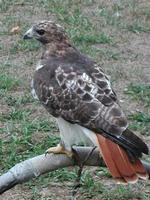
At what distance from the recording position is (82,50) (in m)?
8.21

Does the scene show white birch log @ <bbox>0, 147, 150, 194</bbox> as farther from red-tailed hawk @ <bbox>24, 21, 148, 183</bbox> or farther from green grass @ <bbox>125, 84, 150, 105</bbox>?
green grass @ <bbox>125, 84, 150, 105</bbox>

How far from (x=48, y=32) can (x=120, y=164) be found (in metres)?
1.30

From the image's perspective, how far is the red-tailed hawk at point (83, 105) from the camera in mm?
3523

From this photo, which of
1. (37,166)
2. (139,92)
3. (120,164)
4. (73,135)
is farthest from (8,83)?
(37,166)

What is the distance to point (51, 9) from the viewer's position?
32.1ft

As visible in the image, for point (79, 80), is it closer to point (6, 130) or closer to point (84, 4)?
point (6, 130)

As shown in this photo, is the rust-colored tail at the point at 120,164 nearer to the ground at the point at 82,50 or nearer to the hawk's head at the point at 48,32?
the hawk's head at the point at 48,32

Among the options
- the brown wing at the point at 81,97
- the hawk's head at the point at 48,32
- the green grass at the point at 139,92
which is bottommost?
the green grass at the point at 139,92

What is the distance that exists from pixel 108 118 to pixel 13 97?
10.7ft

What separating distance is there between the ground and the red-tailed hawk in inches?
47.3

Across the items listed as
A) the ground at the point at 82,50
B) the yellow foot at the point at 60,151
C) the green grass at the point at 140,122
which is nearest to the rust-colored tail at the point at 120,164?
the yellow foot at the point at 60,151

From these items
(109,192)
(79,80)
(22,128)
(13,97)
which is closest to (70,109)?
(79,80)

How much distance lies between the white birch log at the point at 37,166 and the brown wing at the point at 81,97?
0.64 ft

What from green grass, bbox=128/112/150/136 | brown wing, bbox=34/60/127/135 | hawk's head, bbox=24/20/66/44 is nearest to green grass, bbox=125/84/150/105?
green grass, bbox=128/112/150/136
